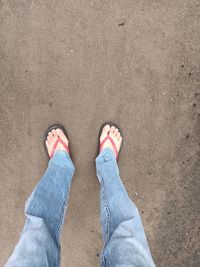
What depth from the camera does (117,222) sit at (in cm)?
187

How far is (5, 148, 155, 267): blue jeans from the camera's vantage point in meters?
1.65

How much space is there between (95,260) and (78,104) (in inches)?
48.4

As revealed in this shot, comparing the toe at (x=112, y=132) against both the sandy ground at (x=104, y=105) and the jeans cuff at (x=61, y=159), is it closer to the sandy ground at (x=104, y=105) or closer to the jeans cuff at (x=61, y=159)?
the sandy ground at (x=104, y=105)

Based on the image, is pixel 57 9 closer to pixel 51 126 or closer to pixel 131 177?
pixel 51 126

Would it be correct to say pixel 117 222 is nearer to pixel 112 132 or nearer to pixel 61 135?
pixel 112 132

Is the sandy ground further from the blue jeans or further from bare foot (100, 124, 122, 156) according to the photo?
the blue jeans

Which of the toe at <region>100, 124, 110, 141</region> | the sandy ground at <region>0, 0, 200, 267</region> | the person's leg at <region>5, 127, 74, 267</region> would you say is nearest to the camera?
the person's leg at <region>5, 127, 74, 267</region>

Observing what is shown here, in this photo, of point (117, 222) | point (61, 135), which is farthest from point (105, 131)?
point (117, 222)

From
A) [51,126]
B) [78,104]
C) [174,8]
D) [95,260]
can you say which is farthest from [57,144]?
[174,8]

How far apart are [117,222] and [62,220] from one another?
35 centimetres

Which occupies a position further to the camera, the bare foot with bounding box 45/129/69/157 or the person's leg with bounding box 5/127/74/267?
the bare foot with bounding box 45/129/69/157

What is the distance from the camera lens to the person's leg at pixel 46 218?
1.64 metres

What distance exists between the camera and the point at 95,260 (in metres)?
2.49

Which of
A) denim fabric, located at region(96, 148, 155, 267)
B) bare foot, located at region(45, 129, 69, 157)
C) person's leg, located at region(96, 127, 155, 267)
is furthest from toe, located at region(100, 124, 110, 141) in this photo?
bare foot, located at region(45, 129, 69, 157)
